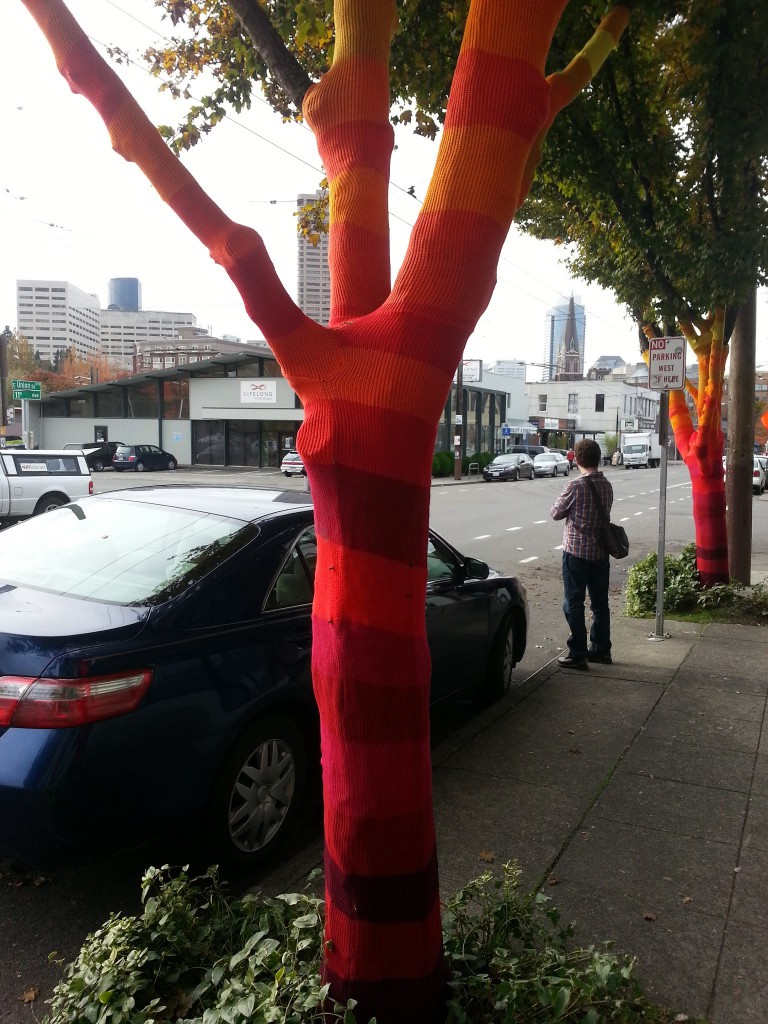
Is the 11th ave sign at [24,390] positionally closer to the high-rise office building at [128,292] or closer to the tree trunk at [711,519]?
the tree trunk at [711,519]

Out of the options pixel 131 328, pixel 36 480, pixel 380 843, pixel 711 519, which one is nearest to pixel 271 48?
pixel 380 843

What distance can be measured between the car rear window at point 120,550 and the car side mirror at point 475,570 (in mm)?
1952

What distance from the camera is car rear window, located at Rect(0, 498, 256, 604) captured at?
3598 millimetres

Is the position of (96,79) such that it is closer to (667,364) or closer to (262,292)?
(262,292)

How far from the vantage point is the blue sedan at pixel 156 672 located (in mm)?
2879

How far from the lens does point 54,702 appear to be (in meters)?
2.88

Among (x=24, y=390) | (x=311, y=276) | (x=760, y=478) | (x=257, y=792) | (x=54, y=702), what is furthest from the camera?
(x=24, y=390)

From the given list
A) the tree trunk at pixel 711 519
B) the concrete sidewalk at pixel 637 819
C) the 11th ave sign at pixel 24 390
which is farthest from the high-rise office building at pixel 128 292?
the concrete sidewalk at pixel 637 819

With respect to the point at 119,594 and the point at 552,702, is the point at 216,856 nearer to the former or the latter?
the point at 119,594

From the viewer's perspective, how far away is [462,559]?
5570 millimetres

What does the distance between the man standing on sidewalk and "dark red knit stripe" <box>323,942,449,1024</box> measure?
4.53 meters

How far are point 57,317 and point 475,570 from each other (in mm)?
103147

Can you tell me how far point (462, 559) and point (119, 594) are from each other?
2649mm

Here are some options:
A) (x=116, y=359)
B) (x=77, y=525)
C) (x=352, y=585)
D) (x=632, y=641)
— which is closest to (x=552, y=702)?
(x=632, y=641)
